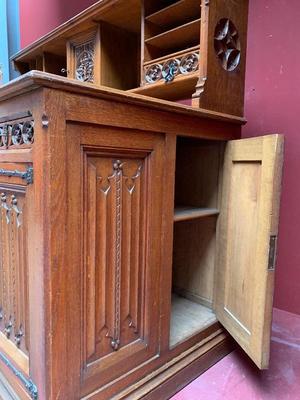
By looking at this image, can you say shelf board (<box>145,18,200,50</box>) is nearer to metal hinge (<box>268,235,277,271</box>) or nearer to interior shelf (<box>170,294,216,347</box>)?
metal hinge (<box>268,235,277,271</box>)

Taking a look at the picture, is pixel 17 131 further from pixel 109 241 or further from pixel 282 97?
pixel 282 97

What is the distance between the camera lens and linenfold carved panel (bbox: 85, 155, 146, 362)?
0.83m

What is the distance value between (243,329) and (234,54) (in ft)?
3.38

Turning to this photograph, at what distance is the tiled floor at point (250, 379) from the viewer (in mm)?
1093

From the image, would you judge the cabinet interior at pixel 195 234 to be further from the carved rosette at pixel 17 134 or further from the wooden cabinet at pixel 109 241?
the carved rosette at pixel 17 134

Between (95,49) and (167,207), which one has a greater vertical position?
(95,49)

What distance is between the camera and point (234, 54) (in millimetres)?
1267

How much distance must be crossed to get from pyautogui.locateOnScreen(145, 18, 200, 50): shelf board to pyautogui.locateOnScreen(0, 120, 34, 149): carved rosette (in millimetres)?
777

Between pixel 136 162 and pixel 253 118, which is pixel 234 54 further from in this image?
pixel 136 162

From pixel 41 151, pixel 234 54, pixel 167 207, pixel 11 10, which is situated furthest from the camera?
pixel 11 10

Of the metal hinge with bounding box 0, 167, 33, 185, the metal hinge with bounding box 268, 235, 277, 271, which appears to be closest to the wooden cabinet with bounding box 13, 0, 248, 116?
the metal hinge with bounding box 268, 235, 277, 271

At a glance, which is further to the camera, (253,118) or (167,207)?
(253,118)

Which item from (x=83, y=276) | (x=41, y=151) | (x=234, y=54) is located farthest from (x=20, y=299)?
(x=234, y=54)

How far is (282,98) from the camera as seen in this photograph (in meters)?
1.47
